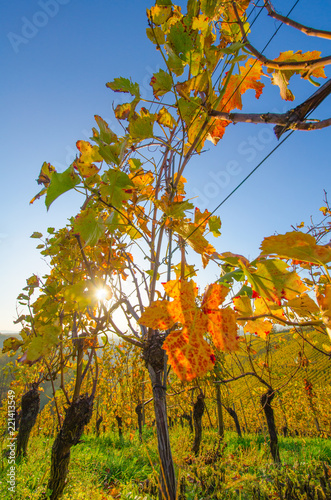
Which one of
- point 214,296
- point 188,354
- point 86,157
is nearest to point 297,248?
point 214,296

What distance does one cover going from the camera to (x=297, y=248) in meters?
0.43

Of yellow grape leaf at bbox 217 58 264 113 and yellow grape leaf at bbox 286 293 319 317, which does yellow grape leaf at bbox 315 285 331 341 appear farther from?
yellow grape leaf at bbox 217 58 264 113

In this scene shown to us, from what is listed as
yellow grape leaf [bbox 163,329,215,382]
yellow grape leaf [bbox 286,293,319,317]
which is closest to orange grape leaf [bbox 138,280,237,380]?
yellow grape leaf [bbox 163,329,215,382]

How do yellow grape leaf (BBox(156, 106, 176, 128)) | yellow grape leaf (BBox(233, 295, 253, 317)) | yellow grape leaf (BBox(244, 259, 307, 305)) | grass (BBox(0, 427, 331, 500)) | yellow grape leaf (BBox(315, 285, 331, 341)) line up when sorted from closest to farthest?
yellow grape leaf (BBox(315, 285, 331, 341)) → yellow grape leaf (BBox(244, 259, 307, 305)) → yellow grape leaf (BBox(233, 295, 253, 317)) → yellow grape leaf (BBox(156, 106, 176, 128)) → grass (BBox(0, 427, 331, 500))

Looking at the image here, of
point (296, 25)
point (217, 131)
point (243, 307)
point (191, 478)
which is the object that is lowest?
point (191, 478)

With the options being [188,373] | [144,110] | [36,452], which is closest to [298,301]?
[188,373]

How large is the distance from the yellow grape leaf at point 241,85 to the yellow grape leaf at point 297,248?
0.47 meters

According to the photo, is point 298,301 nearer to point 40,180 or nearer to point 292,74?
point 292,74

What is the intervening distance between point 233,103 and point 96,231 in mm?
601

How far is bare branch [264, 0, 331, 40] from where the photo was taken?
53 cm

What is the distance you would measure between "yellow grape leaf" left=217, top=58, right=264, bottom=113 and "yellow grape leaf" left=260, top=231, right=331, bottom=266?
473 millimetres

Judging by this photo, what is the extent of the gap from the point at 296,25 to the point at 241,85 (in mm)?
185

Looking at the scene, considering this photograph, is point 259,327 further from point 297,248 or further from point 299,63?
point 299,63

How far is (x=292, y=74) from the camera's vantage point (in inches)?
25.6
